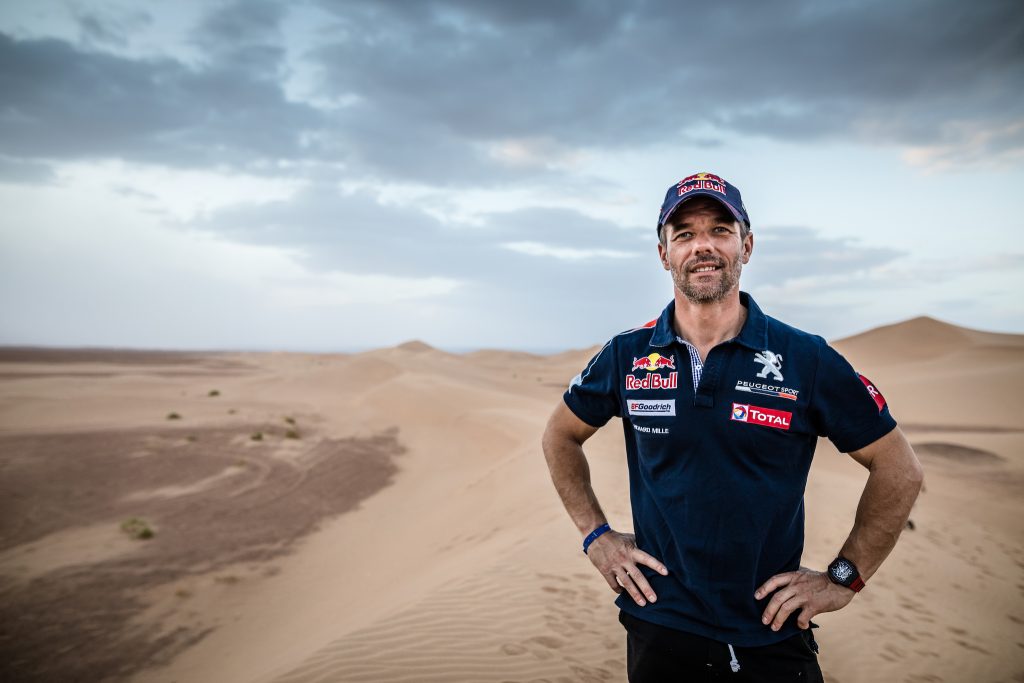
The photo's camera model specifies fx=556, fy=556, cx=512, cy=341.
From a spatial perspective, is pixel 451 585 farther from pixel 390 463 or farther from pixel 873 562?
pixel 390 463

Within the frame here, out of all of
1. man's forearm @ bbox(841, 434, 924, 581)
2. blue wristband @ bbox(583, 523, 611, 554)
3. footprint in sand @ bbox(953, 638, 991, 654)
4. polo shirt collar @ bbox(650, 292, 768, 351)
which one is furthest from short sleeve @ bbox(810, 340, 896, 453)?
footprint in sand @ bbox(953, 638, 991, 654)

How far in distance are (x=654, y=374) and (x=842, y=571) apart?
115 cm

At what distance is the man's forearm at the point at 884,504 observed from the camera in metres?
2.31

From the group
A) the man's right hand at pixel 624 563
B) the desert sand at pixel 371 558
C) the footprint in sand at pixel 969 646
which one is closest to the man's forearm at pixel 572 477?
the man's right hand at pixel 624 563

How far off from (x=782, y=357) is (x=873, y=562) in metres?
0.99

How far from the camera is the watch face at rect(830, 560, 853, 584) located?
93.8 inches

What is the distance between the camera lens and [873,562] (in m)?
2.42

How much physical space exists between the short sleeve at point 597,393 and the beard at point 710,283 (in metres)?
0.47

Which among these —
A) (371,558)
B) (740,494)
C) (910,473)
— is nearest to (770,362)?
(740,494)

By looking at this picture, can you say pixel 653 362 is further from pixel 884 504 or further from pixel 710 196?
pixel 884 504

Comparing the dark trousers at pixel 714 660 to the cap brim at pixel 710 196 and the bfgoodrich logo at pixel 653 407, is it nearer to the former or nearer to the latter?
the bfgoodrich logo at pixel 653 407

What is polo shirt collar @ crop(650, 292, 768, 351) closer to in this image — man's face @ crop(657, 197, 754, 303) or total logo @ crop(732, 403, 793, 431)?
man's face @ crop(657, 197, 754, 303)

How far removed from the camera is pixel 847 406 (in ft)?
7.43

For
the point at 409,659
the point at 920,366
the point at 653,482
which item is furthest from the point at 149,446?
the point at 920,366
